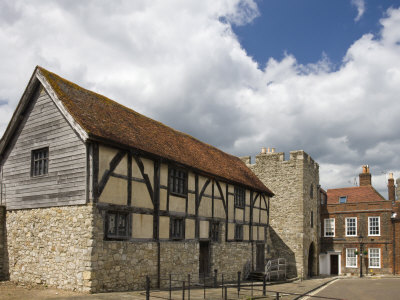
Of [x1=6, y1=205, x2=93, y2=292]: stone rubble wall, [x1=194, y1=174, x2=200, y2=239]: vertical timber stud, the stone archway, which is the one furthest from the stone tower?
[x1=6, y1=205, x2=93, y2=292]: stone rubble wall

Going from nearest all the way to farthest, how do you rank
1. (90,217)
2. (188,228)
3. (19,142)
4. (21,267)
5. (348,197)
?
(90,217) < (21,267) < (19,142) < (188,228) < (348,197)

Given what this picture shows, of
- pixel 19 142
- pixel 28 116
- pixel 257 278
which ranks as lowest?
pixel 257 278

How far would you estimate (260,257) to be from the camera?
25469mm

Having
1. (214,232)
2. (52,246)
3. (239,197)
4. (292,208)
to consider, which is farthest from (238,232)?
(52,246)

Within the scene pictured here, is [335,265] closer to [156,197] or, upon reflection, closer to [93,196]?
[156,197]

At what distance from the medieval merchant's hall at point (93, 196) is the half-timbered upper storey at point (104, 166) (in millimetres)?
39

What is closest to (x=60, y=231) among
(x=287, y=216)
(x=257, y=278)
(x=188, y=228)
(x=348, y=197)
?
(x=188, y=228)

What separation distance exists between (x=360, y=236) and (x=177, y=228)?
20.8 meters

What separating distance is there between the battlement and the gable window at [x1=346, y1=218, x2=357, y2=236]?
233 inches

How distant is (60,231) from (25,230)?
2287 mm

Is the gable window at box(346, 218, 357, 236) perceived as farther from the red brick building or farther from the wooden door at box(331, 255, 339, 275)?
the wooden door at box(331, 255, 339, 275)

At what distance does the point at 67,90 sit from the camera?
613 inches

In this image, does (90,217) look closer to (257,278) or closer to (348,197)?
(257,278)

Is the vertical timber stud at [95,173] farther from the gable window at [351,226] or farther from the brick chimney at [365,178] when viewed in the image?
the brick chimney at [365,178]
